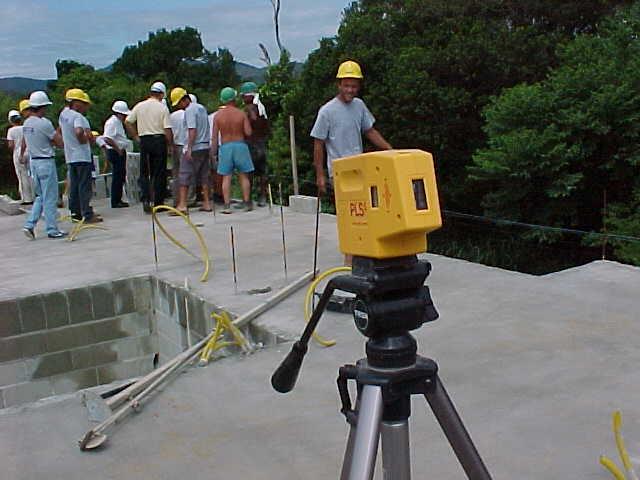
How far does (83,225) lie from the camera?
28.7ft

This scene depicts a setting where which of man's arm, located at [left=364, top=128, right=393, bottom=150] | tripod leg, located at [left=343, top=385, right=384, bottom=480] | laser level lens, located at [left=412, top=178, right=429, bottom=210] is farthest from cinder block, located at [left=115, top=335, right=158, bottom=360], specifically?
laser level lens, located at [left=412, top=178, right=429, bottom=210]

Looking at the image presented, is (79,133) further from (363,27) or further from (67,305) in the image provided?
(363,27)

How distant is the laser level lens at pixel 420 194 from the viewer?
149 cm

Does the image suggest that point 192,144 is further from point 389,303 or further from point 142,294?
point 389,303

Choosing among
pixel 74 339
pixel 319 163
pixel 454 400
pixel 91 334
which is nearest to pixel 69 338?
pixel 74 339

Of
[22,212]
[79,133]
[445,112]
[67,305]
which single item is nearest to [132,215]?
[79,133]

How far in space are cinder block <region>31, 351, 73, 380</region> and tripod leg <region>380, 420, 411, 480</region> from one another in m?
4.72

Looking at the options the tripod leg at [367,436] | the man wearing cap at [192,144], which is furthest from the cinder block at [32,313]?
the tripod leg at [367,436]

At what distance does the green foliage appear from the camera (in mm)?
8906

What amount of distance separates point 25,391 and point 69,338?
49cm

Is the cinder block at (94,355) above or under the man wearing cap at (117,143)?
under

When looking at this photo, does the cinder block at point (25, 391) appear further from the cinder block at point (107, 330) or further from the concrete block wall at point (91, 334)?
the cinder block at point (107, 330)

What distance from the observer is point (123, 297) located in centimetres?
620

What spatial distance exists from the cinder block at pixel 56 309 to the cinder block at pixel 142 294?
1.83 ft
